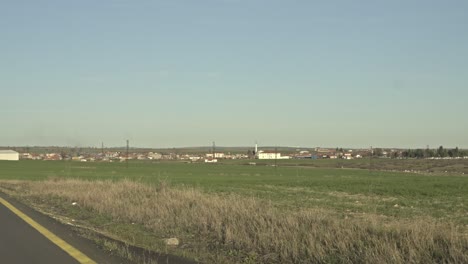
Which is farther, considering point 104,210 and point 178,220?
point 104,210

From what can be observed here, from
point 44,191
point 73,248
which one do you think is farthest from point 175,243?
point 44,191

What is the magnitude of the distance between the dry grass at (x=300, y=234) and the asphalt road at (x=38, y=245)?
2.11 metres

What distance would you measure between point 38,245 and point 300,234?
5.30m

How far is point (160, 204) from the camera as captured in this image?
16578 mm

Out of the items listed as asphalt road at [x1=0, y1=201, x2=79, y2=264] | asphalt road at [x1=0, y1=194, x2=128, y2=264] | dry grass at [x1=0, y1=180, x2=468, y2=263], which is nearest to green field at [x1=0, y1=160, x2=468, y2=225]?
dry grass at [x1=0, y1=180, x2=468, y2=263]

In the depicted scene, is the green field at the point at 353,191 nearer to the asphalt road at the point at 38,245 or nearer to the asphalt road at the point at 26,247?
the asphalt road at the point at 38,245

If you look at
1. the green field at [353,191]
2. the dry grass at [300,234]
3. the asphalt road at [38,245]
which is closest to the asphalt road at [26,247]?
the asphalt road at [38,245]

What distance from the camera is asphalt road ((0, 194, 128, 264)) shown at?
363 inches

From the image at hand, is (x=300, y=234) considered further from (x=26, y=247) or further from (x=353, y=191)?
(x=353, y=191)

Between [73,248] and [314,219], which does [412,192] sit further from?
[73,248]

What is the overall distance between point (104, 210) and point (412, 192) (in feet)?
77.8

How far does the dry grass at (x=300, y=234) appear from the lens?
812 cm

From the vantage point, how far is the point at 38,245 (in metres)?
10.8

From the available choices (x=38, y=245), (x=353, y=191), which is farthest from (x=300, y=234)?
(x=353, y=191)
